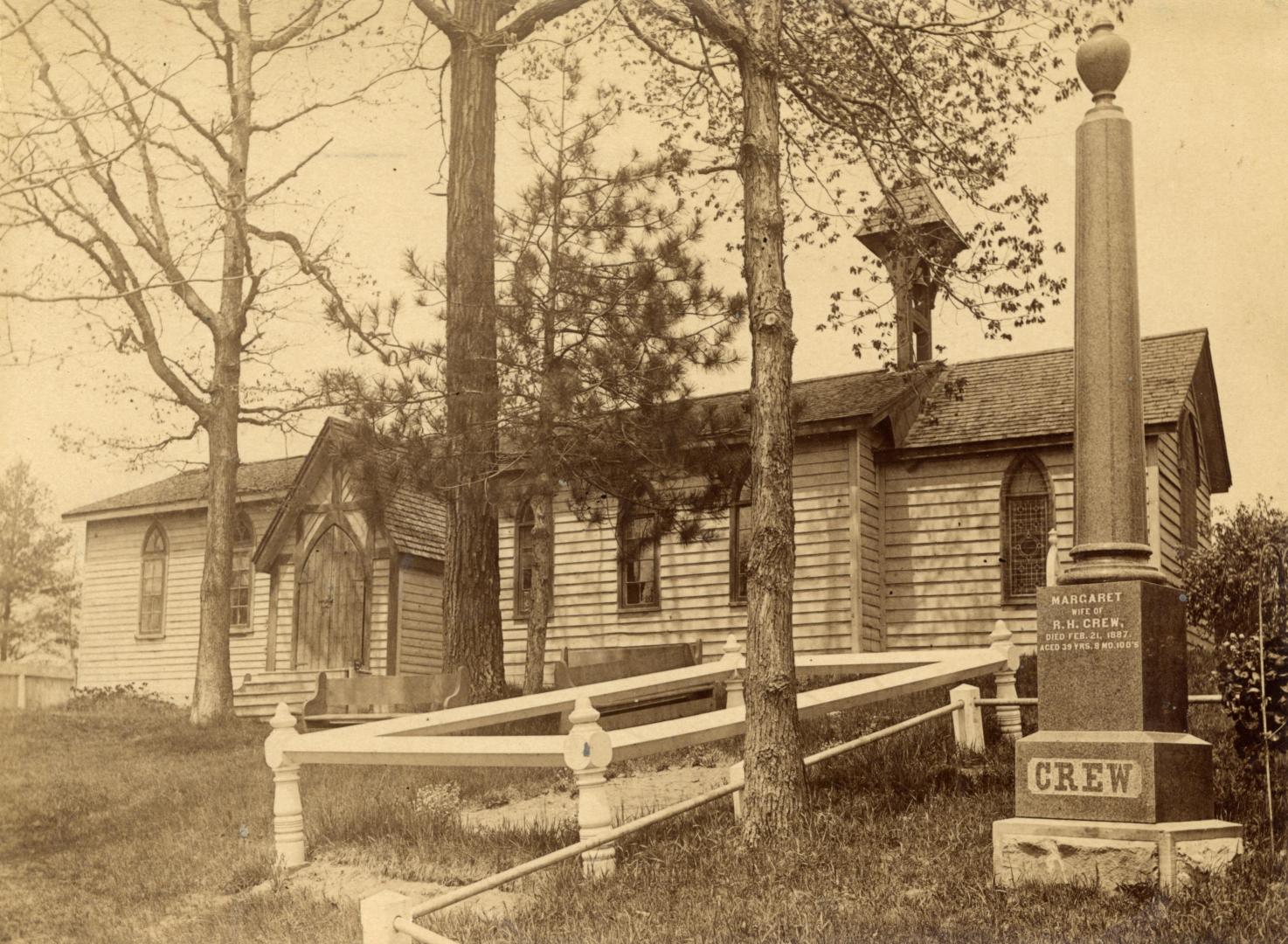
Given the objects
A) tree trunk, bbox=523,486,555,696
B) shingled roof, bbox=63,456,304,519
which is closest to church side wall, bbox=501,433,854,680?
tree trunk, bbox=523,486,555,696

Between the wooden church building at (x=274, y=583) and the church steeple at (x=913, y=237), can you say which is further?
the wooden church building at (x=274, y=583)

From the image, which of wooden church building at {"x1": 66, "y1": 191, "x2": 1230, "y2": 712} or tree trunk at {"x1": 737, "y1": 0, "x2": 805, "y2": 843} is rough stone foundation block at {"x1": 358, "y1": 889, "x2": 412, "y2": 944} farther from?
wooden church building at {"x1": 66, "y1": 191, "x2": 1230, "y2": 712}

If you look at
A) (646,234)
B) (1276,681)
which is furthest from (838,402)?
(1276,681)

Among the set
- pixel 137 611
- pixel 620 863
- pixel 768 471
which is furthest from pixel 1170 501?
pixel 137 611

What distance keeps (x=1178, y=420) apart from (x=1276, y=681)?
10423 millimetres

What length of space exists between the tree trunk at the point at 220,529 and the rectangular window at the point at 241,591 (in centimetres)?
614

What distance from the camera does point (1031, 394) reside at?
1892cm

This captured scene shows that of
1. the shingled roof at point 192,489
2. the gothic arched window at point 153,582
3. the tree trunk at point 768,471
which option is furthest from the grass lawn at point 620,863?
the gothic arched window at point 153,582

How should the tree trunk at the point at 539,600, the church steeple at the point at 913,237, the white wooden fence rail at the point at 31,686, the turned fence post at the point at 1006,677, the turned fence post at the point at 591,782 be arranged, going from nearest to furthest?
1. the turned fence post at the point at 591,782
2. the church steeple at the point at 913,237
3. the turned fence post at the point at 1006,677
4. the tree trunk at the point at 539,600
5. the white wooden fence rail at the point at 31,686

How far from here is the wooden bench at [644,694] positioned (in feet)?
43.5

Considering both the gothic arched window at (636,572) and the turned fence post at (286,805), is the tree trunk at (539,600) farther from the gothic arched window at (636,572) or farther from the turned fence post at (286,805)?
the turned fence post at (286,805)

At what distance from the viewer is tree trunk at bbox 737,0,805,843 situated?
817 centimetres

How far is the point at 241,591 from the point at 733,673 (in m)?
15.8

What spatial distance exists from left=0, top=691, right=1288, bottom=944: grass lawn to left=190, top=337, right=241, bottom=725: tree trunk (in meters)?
4.75
